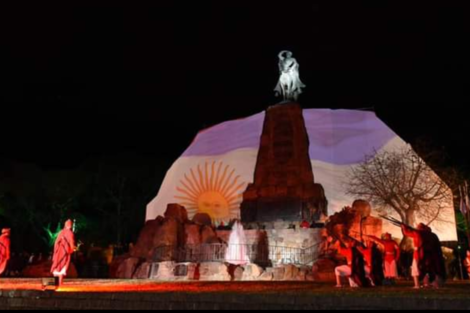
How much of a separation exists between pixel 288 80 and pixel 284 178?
7.03m

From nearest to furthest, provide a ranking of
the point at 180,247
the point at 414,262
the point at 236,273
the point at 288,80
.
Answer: the point at 414,262 → the point at 236,273 → the point at 180,247 → the point at 288,80

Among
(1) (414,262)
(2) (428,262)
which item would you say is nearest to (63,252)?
(1) (414,262)

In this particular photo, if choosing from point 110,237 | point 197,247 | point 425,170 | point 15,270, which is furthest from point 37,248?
point 425,170

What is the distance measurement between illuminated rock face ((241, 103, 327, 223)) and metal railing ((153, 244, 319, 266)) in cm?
410

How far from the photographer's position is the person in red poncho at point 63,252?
13227mm

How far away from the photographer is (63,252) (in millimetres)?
13531

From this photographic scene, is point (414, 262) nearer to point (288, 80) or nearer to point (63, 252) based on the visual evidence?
point (63, 252)

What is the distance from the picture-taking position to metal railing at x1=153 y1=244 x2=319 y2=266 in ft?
81.9

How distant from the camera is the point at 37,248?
146 feet

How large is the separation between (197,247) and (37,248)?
986 inches

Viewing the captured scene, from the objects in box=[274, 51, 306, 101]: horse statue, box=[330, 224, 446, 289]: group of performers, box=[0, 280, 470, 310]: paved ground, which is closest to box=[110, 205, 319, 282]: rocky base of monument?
box=[330, 224, 446, 289]: group of performers

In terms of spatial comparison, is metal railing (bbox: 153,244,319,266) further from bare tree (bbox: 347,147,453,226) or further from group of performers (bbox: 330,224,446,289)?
group of performers (bbox: 330,224,446,289)

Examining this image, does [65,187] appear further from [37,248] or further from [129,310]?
[129,310]

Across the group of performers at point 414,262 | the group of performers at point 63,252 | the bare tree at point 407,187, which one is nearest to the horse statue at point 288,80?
Answer: the bare tree at point 407,187
